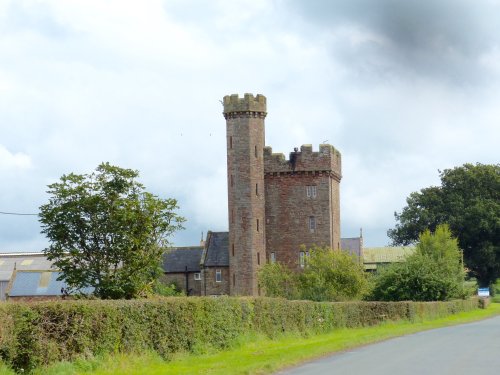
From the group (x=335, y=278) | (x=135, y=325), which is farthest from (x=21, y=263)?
(x=135, y=325)

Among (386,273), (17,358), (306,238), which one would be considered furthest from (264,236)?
(17,358)

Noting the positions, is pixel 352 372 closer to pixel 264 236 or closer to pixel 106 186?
pixel 106 186

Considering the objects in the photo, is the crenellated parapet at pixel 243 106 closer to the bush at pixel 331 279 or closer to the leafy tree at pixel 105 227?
the bush at pixel 331 279

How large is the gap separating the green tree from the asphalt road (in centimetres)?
3352

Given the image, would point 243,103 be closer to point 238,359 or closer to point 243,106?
point 243,106

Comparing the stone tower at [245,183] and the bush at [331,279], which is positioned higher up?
the stone tower at [245,183]

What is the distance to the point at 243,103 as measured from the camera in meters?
89.4

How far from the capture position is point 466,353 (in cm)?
2709

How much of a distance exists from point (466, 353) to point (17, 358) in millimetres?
12891

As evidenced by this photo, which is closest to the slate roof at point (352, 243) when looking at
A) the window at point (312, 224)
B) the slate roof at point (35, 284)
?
the window at point (312, 224)

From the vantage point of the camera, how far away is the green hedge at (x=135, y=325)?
20.6 m

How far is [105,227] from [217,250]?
148ft

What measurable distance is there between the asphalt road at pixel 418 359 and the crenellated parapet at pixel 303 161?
5726cm

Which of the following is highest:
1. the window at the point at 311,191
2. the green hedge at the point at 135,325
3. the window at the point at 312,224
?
the window at the point at 311,191
